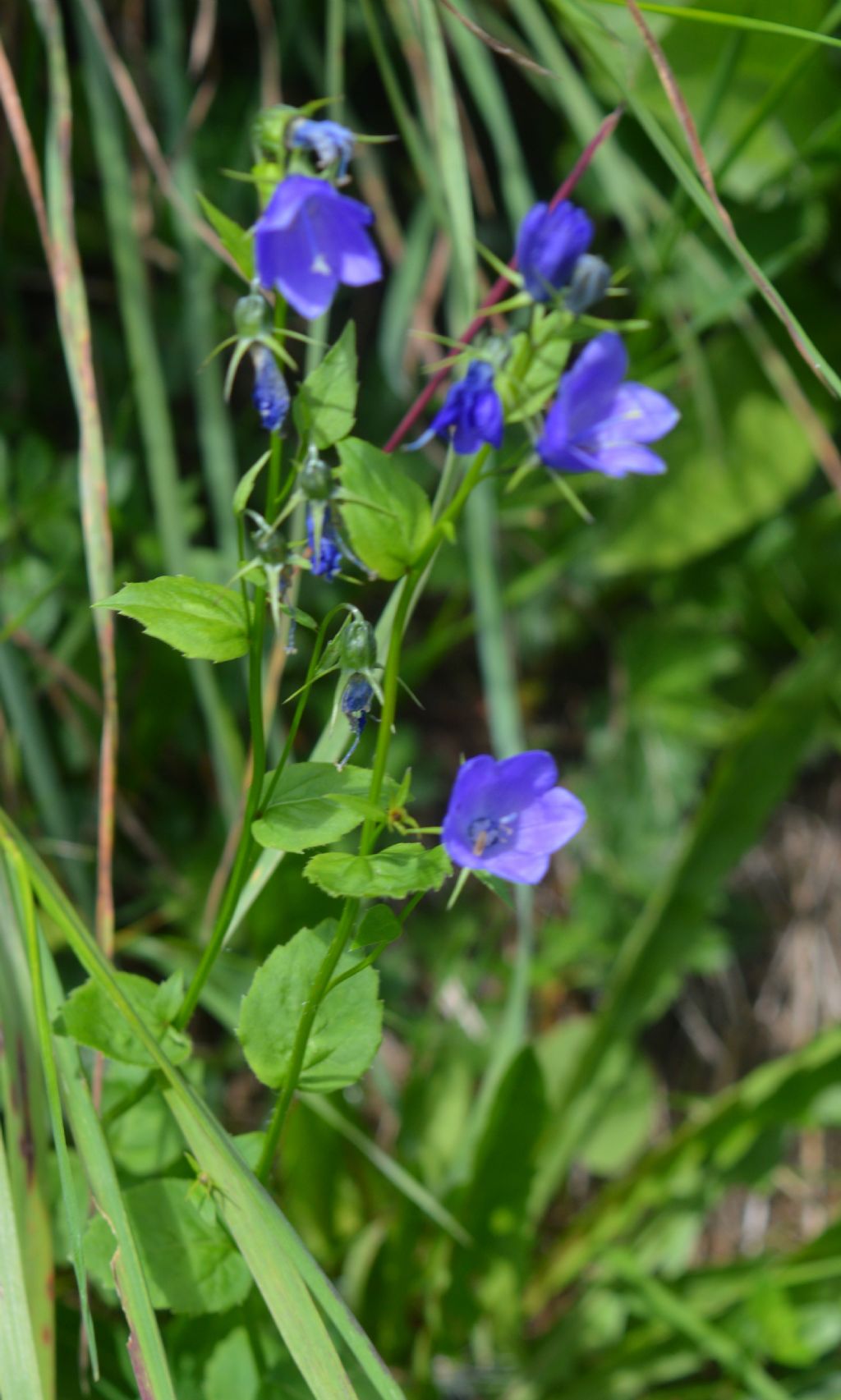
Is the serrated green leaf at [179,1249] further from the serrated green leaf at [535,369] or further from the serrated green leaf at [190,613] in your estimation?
the serrated green leaf at [535,369]

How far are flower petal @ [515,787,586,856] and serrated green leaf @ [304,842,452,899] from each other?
9 centimetres

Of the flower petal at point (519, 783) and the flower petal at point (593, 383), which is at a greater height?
the flower petal at point (593, 383)

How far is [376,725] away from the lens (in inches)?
73.7

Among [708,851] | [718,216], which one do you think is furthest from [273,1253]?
[708,851]

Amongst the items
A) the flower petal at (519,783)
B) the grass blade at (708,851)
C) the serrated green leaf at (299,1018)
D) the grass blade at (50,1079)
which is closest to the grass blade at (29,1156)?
the grass blade at (50,1079)

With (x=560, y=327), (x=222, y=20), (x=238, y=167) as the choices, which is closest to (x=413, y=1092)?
(x=560, y=327)

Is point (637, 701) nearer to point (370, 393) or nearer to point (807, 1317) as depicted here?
point (370, 393)

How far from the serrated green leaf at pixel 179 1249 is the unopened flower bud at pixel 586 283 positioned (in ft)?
2.32

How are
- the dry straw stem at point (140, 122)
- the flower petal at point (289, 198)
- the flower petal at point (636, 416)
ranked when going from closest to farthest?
the flower petal at point (289, 198) < the flower petal at point (636, 416) < the dry straw stem at point (140, 122)

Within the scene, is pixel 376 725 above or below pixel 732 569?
below

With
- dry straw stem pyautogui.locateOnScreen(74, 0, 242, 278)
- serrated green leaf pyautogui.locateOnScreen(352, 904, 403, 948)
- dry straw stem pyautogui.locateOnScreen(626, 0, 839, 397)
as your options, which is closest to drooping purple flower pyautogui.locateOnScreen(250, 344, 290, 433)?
serrated green leaf pyautogui.locateOnScreen(352, 904, 403, 948)

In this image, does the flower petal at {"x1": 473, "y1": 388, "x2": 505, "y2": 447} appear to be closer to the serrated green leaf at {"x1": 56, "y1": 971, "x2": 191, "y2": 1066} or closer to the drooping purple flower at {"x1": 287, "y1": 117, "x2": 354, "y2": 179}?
the drooping purple flower at {"x1": 287, "y1": 117, "x2": 354, "y2": 179}

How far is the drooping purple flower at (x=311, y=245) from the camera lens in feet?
2.39

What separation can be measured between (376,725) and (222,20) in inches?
43.9
